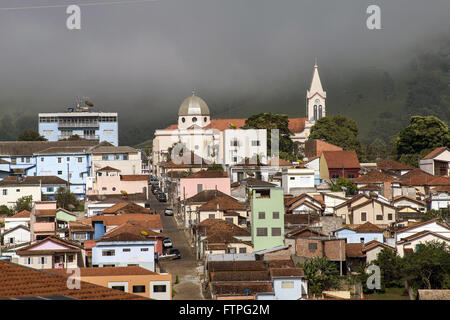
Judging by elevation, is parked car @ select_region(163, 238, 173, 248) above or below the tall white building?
below

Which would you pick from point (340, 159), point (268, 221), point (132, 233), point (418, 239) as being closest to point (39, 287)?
point (132, 233)

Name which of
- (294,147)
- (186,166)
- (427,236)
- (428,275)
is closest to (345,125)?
(294,147)

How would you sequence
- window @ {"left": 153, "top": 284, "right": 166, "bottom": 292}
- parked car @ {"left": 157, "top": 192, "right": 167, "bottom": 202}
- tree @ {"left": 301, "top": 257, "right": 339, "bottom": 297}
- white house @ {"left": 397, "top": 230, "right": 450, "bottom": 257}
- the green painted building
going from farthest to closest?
1. parked car @ {"left": 157, "top": 192, "right": 167, "bottom": 202}
2. the green painted building
3. white house @ {"left": 397, "top": 230, "right": 450, "bottom": 257}
4. tree @ {"left": 301, "top": 257, "right": 339, "bottom": 297}
5. window @ {"left": 153, "top": 284, "right": 166, "bottom": 292}

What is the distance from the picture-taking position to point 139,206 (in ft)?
122

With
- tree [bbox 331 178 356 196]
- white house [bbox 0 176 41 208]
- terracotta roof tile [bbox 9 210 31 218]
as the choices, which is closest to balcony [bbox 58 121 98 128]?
white house [bbox 0 176 41 208]

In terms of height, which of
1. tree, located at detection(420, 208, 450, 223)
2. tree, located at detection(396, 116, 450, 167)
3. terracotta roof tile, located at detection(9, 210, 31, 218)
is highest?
tree, located at detection(396, 116, 450, 167)

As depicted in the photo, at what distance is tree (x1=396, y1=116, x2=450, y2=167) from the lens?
53500 millimetres

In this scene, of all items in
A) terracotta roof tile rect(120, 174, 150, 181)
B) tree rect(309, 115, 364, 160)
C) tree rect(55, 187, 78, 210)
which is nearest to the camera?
tree rect(55, 187, 78, 210)

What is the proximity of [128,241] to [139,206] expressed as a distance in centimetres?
984

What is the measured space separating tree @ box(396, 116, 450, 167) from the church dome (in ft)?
75.5

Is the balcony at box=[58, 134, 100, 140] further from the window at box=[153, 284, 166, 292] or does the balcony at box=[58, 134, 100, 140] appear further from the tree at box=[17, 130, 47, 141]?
the window at box=[153, 284, 166, 292]

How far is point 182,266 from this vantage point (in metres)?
28.6

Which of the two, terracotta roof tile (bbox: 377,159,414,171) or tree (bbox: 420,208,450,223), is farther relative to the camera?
terracotta roof tile (bbox: 377,159,414,171)

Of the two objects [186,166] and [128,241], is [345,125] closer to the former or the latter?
[186,166]
